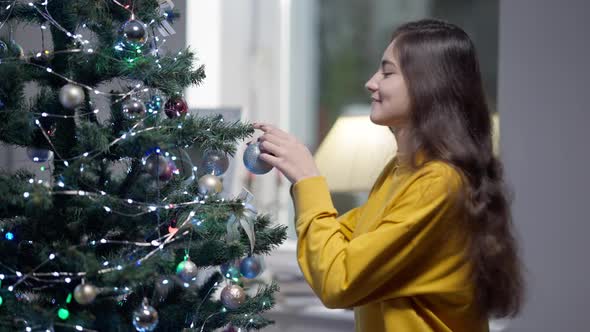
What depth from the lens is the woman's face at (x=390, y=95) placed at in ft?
4.17

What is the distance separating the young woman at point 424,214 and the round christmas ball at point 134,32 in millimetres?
240

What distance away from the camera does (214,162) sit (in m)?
1.23

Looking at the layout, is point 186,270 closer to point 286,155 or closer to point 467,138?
point 286,155

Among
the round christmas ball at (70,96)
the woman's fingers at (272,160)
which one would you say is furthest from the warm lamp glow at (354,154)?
the round christmas ball at (70,96)

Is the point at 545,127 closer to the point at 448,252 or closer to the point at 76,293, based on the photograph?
the point at 448,252

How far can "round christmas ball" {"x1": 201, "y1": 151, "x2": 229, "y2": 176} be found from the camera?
123 centimetres

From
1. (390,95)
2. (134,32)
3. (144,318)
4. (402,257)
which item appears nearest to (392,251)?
(402,257)

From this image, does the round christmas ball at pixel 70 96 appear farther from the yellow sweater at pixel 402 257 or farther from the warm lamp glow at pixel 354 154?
the warm lamp glow at pixel 354 154

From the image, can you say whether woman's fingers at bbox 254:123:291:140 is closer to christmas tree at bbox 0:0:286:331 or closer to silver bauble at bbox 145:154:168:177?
christmas tree at bbox 0:0:286:331

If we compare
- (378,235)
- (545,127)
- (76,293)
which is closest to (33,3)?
(76,293)

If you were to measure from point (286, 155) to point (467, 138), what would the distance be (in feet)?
0.95

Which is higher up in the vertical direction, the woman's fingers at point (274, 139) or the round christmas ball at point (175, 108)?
the round christmas ball at point (175, 108)

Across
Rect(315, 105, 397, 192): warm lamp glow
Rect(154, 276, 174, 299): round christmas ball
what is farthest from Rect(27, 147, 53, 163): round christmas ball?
Rect(315, 105, 397, 192): warm lamp glow

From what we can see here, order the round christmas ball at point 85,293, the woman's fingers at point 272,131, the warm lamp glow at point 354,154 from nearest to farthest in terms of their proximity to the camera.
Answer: the round christmas ball at point 85,293
the woman's fingers at point 272,131
the warm lamp glow at point 354,154
